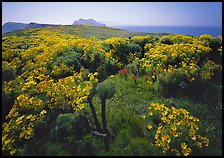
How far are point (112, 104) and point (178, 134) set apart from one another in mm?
3099

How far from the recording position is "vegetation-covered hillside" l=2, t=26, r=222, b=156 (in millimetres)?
7312

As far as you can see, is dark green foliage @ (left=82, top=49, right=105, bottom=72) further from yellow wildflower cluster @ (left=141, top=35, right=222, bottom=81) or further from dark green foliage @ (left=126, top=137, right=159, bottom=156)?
dark green foliage @ (left=126, top=137, right=159, bottom=156)

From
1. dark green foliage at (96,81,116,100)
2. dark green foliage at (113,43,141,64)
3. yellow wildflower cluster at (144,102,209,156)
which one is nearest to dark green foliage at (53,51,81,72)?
dark green foliage at (113,43,141,64)

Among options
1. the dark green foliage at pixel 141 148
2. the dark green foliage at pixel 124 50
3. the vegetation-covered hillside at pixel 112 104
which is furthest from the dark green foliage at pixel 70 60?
the dark green foliage at pixel 141 148

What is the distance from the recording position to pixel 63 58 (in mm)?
10961

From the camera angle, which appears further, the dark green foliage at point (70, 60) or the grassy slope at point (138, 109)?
the dark green foliage at point (70, 60)

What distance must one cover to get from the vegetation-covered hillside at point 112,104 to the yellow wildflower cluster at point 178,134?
3cm

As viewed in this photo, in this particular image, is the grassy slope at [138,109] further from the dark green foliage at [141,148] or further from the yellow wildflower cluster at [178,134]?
the yellow wildflower cluster at [178,134]

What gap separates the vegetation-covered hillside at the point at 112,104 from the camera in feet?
24.0

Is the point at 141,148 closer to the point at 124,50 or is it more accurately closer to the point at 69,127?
the point at 69,127

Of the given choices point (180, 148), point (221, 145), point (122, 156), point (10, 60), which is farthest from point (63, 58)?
point (221, 145)

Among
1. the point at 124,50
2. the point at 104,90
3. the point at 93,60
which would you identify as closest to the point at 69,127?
the point at 104,90

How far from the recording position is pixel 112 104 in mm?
9219

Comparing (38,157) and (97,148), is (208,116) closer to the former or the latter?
(97,148)
